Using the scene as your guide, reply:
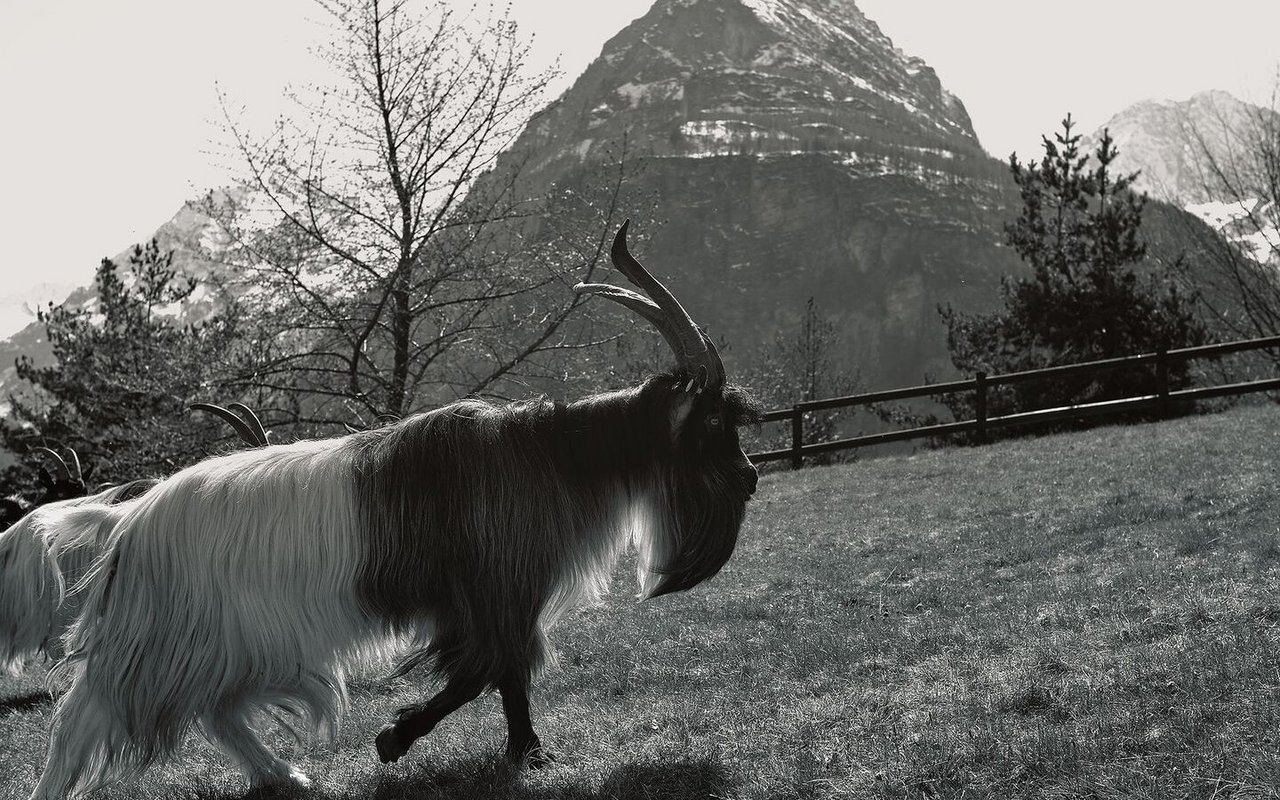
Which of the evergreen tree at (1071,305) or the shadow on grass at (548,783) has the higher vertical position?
the evergreen tree at (1071,305)

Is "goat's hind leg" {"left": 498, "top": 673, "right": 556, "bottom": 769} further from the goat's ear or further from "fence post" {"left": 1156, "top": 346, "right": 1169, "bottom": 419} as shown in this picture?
"fence post" {"left": 1156, "top": 346, "right": 1169, "bottom": 419}

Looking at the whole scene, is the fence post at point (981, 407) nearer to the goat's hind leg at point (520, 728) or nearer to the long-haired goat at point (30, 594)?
the long-haired goat at point (30, 594)

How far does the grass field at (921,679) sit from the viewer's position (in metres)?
4.09

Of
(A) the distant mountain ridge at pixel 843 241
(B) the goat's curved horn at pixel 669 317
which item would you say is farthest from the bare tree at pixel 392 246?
(A) the distant mountain ridge at pixel 843 241

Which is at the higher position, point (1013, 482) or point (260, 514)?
point (260, 514)

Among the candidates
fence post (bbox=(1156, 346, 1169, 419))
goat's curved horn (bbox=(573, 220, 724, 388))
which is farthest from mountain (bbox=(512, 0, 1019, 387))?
goat's curved horn (bbox=(573, 220, 724, 388))

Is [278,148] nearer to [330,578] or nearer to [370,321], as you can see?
[370,321]

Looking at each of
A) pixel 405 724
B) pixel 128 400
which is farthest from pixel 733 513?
pixel 128 400

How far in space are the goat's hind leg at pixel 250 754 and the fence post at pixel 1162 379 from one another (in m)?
16.8

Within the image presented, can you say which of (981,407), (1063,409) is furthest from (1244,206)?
(981,407)

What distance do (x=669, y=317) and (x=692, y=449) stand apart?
635mm

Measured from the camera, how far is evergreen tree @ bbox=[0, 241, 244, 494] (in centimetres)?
1427

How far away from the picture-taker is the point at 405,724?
4.69 m

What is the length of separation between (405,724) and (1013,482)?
9.34m
